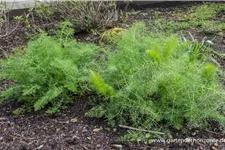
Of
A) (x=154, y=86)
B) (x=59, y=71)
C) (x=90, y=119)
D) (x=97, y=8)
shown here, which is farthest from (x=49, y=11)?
(x=154, y=86)

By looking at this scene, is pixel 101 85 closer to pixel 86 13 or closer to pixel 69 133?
pixel 69 133

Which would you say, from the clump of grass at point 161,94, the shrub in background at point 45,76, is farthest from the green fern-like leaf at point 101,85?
the shrub in background at point 45,76

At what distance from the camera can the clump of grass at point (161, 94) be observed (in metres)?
2.38

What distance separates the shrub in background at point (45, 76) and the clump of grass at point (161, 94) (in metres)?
0.30

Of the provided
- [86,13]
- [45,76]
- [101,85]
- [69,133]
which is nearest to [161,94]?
[101,85]

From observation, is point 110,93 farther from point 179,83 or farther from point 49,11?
point 49,11

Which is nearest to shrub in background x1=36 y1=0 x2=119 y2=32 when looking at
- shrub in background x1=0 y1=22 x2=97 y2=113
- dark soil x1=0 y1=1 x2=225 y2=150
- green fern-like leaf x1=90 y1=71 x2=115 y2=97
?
shrub in background x1=0 y1=22 x2=97 y2=113

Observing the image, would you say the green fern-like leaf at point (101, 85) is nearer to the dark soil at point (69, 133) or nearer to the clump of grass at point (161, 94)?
the clump of grass at point (161, 94)

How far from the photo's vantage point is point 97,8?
4.75 metres

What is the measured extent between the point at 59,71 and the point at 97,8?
2.20 metres

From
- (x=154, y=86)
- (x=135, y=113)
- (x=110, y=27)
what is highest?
(x=110, y=27)

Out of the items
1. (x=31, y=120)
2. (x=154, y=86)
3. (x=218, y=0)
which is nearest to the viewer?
(x=154, y=86)

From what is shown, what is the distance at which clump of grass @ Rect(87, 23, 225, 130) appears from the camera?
93.9 inches

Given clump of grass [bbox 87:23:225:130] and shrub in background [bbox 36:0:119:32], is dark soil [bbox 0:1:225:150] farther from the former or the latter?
shrub in background [bbox 36:0:119:32]
